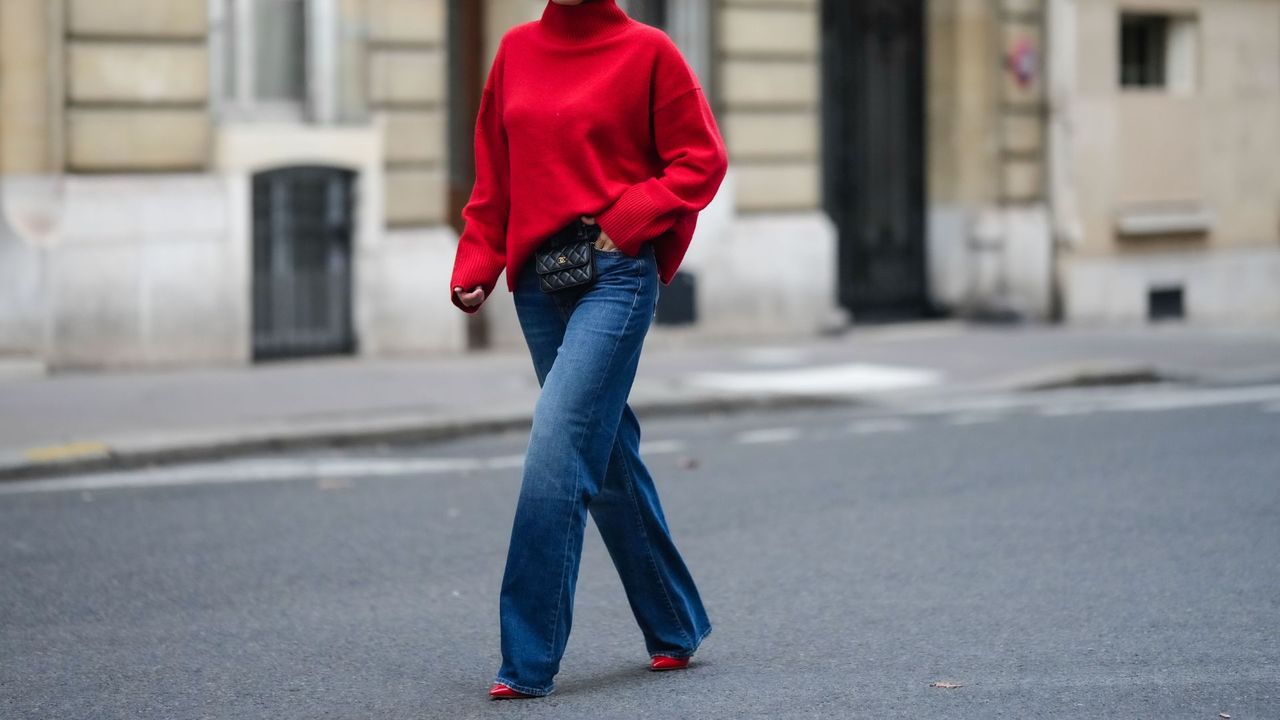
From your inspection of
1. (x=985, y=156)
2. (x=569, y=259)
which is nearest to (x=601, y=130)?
(x=569, y=259)

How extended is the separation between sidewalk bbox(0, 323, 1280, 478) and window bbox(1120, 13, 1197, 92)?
371 centimetres

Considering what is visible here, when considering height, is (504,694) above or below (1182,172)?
below

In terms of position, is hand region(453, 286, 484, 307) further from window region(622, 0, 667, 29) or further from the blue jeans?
window region(622, 0, 667, 29)

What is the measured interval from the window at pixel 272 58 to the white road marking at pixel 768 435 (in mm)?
5192

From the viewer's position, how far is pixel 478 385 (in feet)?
43.3

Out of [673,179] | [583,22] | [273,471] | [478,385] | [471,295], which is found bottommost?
[273,471]

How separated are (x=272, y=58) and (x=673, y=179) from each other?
34.5 feet

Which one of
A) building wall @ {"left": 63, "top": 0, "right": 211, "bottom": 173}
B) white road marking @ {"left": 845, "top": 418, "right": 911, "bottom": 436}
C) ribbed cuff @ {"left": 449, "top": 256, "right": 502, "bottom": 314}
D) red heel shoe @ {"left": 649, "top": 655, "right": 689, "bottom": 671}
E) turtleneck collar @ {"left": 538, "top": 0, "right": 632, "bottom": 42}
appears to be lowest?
white road marking @ {"left": 845, "top": 418, "right": 911, "bottom": 436}

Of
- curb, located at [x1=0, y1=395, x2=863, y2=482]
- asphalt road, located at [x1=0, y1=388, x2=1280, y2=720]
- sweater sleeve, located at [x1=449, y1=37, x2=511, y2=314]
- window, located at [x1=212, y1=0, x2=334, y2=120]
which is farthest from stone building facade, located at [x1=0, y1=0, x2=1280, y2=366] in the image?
sweater sleeve, located at [x1=449, y1=37, x2=511, y2=314]

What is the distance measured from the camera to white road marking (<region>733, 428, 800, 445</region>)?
35.8 ft

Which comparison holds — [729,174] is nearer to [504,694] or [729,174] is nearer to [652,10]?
[652,10]

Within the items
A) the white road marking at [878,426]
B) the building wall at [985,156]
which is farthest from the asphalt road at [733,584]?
the building wall at [985,156]

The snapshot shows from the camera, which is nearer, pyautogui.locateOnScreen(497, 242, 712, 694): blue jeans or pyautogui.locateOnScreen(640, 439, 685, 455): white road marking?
pyautogui.locateOnScreen(497, 242, 712, 694): blue jeans

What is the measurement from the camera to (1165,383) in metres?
14.5
